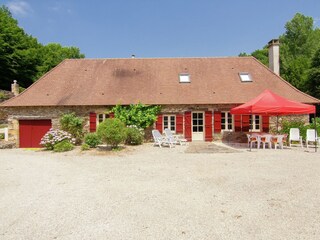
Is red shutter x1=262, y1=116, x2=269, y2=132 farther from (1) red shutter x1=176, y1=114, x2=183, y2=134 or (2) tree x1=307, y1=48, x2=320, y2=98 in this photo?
(2) tree x1=307, y1=48, x2=320, y2=98

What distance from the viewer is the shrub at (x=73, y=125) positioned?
13.6m

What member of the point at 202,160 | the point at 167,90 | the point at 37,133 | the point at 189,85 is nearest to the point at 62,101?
the point at 37,133

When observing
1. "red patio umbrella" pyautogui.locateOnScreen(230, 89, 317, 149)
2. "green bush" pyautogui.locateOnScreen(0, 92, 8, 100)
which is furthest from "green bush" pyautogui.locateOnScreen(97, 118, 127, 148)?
"green bush" pyautogui.locateOnScreen(0, 92, 8, 100)

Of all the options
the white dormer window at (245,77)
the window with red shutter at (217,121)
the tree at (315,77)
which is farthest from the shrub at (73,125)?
the tree at (315,77)

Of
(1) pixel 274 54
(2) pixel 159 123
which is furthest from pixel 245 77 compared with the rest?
(2) pixel 159 123

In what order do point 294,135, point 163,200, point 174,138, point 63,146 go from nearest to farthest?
point 163,200 → point 294,135 → point 63,146 → point 174,138

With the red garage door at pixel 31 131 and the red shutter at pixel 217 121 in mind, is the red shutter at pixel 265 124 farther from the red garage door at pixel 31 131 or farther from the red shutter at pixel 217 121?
the red garage door at pixel 31 131

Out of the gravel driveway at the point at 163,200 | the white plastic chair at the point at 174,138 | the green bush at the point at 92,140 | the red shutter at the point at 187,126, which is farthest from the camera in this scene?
the red shutter at the point at 187,126

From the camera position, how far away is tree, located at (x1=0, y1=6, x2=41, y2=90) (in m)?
30.4

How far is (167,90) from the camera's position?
50.0 ft

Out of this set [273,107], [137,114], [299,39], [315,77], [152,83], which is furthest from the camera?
[299,39]

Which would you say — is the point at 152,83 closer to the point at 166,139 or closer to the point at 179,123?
the point at 179,123

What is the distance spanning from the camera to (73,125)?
44.8ft

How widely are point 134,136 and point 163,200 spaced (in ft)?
27.3
